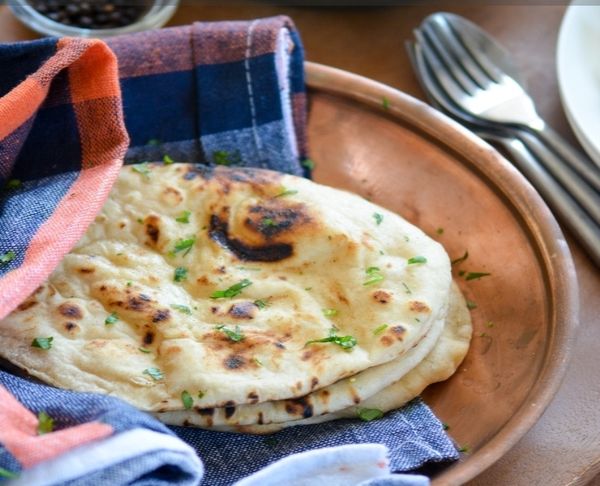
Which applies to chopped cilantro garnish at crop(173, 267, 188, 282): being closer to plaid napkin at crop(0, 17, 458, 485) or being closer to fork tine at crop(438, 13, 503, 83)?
plaid napkin at crop(0, 17, 458, 485)

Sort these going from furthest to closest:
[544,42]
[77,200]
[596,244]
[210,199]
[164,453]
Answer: [544,42] < [596,244] < [210,199] < [77,200] < [164,453]

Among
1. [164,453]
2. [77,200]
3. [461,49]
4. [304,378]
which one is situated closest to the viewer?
[164,453]

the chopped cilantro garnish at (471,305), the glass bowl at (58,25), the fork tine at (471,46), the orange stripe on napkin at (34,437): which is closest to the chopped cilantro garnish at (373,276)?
the chopped cilantro garnish at (471,305)

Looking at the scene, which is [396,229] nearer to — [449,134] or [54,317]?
[449,134]

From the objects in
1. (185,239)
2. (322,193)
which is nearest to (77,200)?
(185,239)

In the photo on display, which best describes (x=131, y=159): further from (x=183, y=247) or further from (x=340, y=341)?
(x=340, y=341)

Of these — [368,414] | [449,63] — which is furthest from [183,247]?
[449,63]
